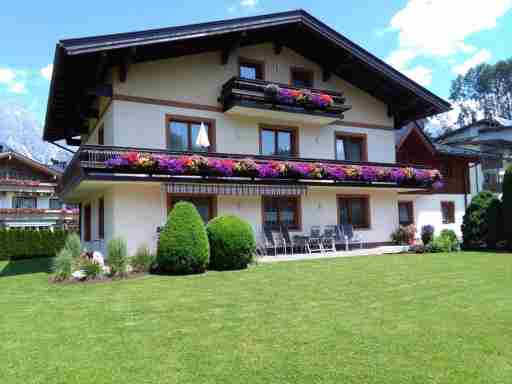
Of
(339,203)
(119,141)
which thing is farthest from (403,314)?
(339,203)

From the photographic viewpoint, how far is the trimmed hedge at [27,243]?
2478cm

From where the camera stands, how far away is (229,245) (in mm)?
12312

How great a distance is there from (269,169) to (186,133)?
325 cm

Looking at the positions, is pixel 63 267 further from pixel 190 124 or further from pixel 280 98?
pixel 280 98

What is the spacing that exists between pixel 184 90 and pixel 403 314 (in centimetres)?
1215

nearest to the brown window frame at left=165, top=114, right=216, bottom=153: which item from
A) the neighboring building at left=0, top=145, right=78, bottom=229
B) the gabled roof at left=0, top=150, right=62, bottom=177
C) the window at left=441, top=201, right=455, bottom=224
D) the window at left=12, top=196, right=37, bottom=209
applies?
the window at left=441, top=201, right=455, bottom=224

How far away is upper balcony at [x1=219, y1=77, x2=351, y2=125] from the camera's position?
16.2 m

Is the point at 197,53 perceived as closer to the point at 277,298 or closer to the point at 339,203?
the point at 339,203

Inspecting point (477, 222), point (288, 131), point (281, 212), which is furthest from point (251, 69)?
point (477, 222)

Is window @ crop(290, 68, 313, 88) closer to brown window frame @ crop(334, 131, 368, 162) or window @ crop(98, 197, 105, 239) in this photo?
brown window frame @ crop(334, 131, 368, 162)

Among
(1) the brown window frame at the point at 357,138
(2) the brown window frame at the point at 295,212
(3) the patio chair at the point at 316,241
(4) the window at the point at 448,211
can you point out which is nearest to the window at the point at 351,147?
(1) the brown window frame at the point at 357,138

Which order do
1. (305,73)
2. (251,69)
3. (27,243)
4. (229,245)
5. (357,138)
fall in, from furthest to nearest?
(27,243), (357,138), (305,73), (251,69), (229,245)

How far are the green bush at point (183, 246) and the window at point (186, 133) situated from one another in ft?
15.3

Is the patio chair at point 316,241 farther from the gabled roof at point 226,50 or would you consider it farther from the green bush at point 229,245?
the gabled roof at point 226,50
